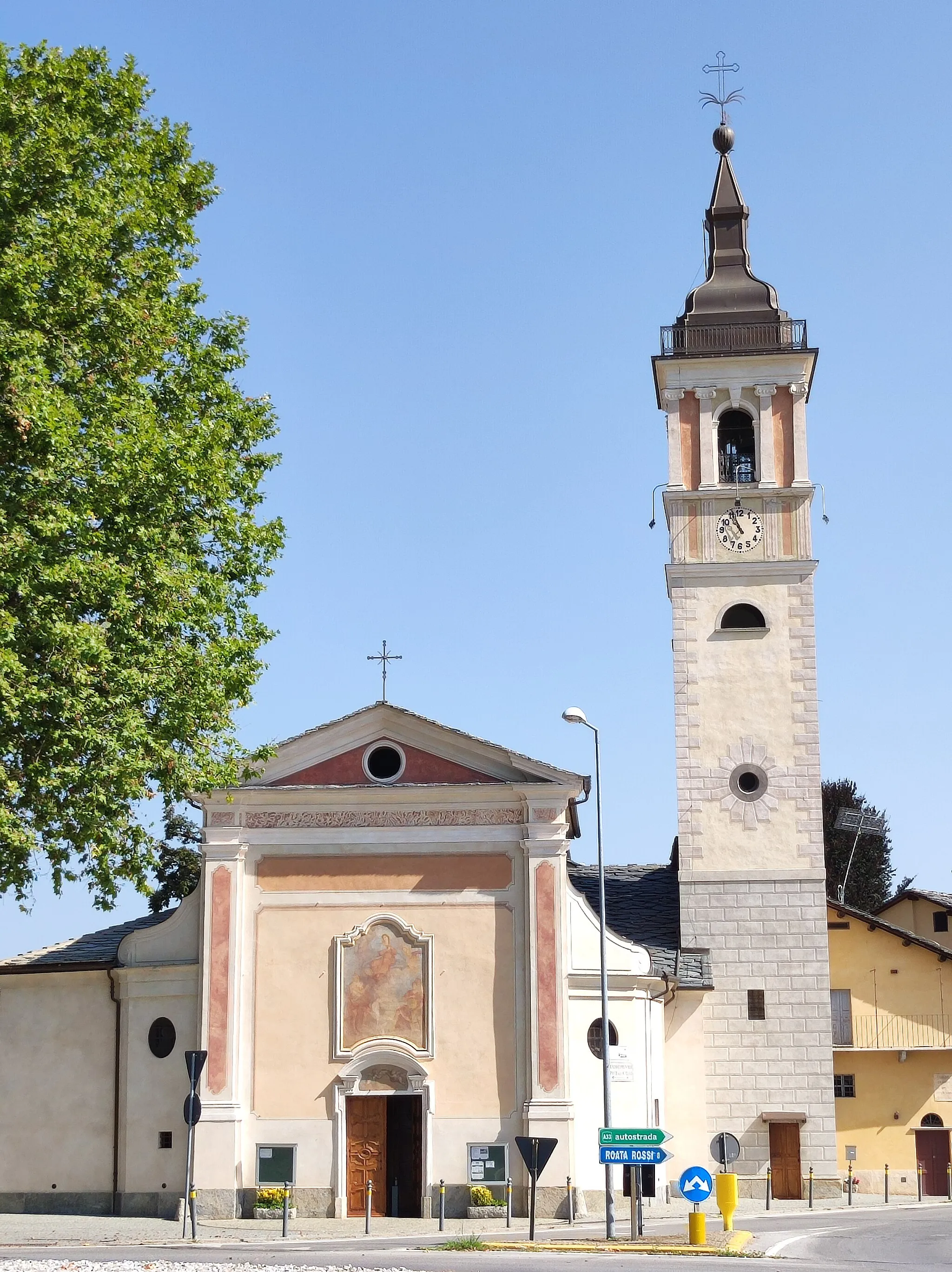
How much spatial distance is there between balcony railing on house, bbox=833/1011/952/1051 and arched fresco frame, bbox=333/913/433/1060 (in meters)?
11.9

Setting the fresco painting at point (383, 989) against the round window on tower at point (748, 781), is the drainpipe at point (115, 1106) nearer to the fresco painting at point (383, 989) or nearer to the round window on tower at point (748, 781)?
the fresco painting at point (383, 989)

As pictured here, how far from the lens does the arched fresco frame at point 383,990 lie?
3044cm

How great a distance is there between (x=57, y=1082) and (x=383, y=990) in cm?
692

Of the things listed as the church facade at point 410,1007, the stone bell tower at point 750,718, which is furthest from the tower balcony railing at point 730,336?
the church facade at point 410,1007

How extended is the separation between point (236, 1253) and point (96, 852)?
6.20 meters

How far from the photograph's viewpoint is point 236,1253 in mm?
21312

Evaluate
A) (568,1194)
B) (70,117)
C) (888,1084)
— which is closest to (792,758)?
(888,1084)

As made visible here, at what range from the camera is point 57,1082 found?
31.6 metres

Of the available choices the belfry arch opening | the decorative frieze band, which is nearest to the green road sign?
the decorative frieze band

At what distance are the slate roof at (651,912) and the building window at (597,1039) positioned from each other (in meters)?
2.02

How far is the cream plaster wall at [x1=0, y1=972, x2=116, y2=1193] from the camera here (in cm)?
3109

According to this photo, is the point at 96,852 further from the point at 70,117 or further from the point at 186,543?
the point at 70,117

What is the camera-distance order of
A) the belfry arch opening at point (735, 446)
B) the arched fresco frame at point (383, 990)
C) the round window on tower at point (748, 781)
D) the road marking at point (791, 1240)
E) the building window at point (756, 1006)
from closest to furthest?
1. the road marking at point (791, 1240)
2. the arched fresco frame at point (383, 990)
3. the building window at point (756, 1006)
4. the round window on tower at point (748, 781)
5. the belfry arch opening at point (735, 446)

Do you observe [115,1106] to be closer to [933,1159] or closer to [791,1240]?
[791,1240]
